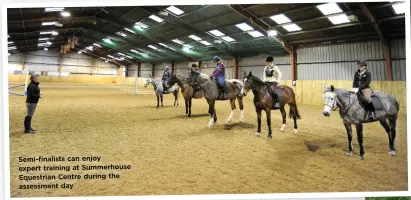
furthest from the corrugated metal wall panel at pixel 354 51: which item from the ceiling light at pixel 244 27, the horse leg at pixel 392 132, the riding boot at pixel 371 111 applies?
the riding boot at pixel 371 111

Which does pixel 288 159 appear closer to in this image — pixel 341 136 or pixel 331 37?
pixel 341 136

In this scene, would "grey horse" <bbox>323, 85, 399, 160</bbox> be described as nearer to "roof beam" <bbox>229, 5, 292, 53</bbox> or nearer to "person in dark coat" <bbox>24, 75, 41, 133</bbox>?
"roof beam" <bbox>229, 5, 292, 53</bbox>

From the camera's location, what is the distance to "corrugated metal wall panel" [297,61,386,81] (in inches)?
220

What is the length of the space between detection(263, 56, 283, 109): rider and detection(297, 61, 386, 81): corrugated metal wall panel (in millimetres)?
3032

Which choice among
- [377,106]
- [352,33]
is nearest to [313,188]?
[377,106]

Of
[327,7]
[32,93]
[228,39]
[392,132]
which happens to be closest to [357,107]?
[392,132]

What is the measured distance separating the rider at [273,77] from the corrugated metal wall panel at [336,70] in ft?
9.95

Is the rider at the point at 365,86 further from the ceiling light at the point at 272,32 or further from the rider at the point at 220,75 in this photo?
the ceiling light at the point at 272,32

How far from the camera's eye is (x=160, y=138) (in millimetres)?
3035

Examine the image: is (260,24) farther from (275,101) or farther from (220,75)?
(275,101)

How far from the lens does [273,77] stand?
330 centimetres

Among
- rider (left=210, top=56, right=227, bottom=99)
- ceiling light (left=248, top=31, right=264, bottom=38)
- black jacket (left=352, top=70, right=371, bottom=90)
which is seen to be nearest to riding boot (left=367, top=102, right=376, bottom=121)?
black jacket (left=352, top=70, right=371, bottom=90)

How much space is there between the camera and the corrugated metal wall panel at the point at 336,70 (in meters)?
5.60

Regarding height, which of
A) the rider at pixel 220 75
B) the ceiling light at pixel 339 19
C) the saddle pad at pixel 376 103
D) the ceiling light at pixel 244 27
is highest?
the ceiling light at pixel 244 27
